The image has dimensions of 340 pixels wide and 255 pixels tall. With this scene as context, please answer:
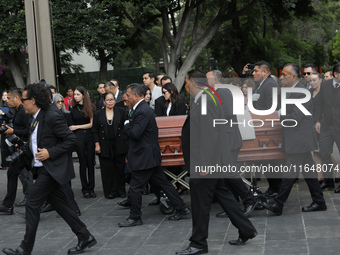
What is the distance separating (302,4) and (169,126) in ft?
59.2

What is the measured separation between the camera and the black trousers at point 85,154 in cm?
1034

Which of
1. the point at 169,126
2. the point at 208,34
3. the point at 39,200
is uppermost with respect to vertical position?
the point at 208,34

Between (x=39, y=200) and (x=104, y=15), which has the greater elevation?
(x=104, y=15)

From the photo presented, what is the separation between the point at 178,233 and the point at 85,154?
11.2 ft

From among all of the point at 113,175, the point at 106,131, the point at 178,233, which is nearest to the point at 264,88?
the point at 178,233

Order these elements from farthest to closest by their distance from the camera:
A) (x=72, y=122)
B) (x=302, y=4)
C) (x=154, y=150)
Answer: (x=302, y=4) < (x=72, y=122) < (x=154, y=150)

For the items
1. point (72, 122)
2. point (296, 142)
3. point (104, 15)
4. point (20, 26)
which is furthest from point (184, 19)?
point (296, 142)

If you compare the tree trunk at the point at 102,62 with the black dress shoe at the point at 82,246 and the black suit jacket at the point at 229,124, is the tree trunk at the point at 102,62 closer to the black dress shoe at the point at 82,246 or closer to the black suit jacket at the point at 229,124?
the black suit jacket at the point at 229,124

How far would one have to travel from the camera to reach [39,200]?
6.66m

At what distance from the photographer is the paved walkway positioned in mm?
6648

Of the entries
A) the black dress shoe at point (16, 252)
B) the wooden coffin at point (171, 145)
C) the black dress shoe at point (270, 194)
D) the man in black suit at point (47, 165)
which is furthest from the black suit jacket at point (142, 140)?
the black dress shoe at point (270, 194)

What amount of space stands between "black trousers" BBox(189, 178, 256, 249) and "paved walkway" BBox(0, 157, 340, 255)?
0.76 feet

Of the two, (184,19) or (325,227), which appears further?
(184,19)

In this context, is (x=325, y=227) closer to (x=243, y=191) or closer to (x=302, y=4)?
(x=243, y=191)
